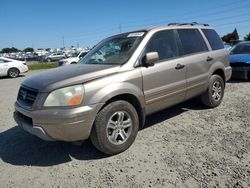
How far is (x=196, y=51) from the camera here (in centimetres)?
508

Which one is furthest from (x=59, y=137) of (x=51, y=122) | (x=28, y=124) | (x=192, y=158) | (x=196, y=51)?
(x=196, y=51)

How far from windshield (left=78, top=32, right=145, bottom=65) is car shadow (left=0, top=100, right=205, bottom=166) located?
1.48 m

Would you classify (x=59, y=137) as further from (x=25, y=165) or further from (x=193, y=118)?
(x=193, y=118)

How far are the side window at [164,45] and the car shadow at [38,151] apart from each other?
1.44 meters

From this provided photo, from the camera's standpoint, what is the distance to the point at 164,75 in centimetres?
429

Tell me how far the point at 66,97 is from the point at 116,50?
1531 millimetres

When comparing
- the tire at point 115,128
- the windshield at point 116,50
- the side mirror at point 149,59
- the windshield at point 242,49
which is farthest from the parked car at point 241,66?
the tire at point 115,128

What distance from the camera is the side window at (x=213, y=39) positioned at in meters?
5.55

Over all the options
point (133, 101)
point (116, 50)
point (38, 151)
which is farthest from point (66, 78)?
point (38, 151)

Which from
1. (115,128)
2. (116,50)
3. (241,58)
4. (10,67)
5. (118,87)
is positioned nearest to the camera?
(118,87)

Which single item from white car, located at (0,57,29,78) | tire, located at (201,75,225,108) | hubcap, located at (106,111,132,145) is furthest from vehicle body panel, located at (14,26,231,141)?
white car, located at (0,57,29,78)

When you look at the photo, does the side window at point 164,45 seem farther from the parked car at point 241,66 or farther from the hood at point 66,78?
the parked car at point 241,66

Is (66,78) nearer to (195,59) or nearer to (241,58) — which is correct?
(195,59)

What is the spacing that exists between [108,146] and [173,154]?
A: 0.96m
